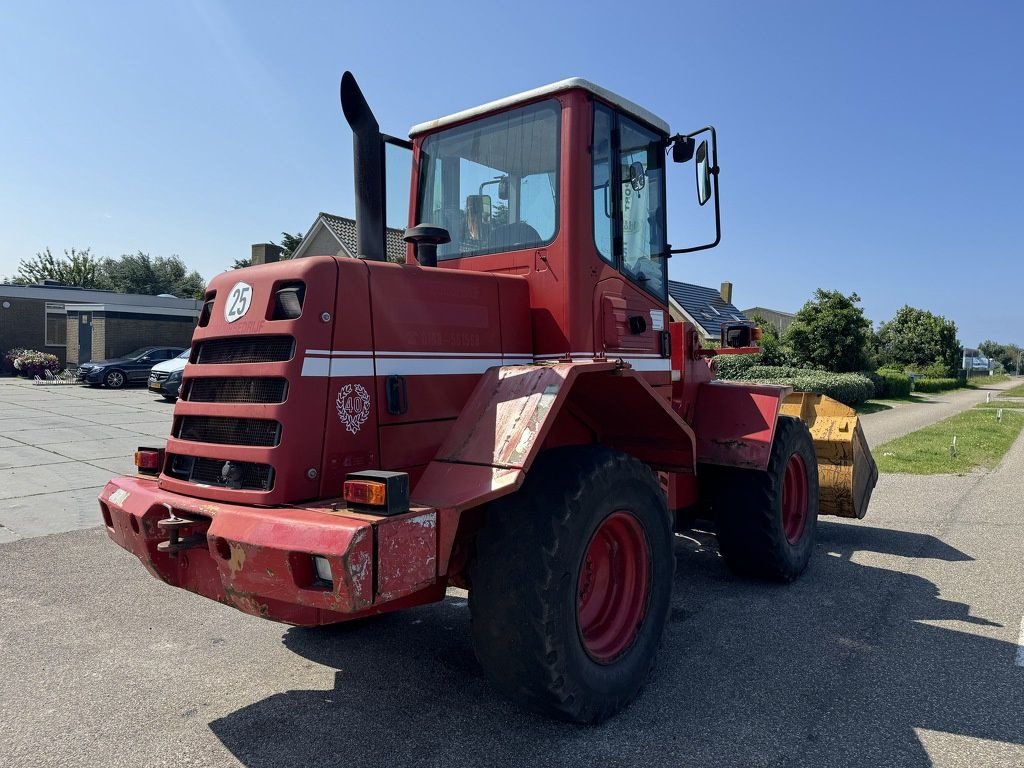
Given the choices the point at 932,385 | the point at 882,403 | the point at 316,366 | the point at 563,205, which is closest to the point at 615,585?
the point at 316,366

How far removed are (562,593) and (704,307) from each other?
2170cm

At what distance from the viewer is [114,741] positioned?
3.07 meters

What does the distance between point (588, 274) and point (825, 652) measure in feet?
8.07

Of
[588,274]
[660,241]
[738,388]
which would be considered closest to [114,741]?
[588,274]

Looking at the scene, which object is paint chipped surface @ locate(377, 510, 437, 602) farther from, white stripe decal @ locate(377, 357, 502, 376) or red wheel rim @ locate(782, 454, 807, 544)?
red wheel rim @ locate(782, 454, 807, 544)

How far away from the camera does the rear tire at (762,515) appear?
4984 mm

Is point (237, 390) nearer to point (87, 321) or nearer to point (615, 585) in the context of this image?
point (615, 585)

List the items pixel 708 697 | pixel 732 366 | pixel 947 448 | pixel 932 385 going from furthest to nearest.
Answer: pixel 932 385 < pixel 732 366 < pixel 947 448 < pixel 708 697

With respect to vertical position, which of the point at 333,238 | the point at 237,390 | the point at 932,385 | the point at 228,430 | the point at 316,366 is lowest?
the point at 932,385

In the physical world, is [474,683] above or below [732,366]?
below

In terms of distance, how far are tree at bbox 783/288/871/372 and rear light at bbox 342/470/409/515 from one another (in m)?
24.4

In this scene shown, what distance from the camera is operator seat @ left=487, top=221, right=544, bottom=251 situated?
12.8ft

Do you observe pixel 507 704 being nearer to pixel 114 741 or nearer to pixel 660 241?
pixel 114 741

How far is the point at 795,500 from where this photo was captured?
5680 mm
